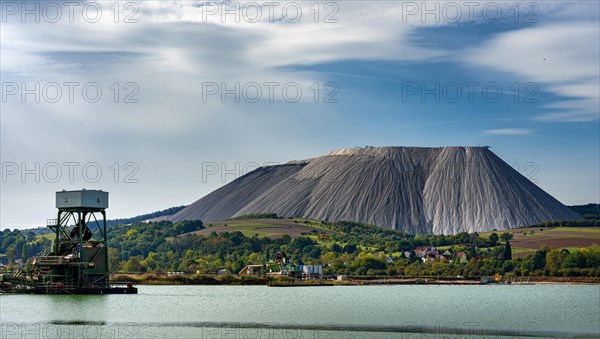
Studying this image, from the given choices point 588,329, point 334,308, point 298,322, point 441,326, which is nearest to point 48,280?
point 334,308

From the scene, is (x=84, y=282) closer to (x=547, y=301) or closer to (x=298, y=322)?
Answer: (x=298, y=322)

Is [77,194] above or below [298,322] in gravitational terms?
above

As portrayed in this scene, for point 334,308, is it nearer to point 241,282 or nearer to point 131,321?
point 131,321

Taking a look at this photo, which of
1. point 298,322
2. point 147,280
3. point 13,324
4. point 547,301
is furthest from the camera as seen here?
point 147,280

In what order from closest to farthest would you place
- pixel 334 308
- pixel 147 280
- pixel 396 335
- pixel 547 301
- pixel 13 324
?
1. pixel 396 335
2. pixel 13 324
3. pixel 334 308
4. pixel 547 301
5. pixel 147 280

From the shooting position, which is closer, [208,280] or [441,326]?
[441,326]

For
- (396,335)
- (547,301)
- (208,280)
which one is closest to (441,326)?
(396,335)
